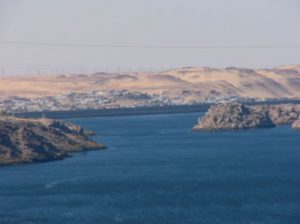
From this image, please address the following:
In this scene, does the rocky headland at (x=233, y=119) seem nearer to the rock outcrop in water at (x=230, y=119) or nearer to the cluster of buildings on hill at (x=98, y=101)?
the rock outcrop in water at (x=230, y=119)

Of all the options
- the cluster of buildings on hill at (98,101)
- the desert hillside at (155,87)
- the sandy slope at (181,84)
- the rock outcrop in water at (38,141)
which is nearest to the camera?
the rock outcrop in water at (38,141)

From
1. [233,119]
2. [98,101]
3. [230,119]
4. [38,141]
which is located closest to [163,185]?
[38,141]

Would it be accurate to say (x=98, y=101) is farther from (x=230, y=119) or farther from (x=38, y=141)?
(x=38, y=141)

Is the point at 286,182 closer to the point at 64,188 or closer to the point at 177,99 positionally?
the point at 64,188

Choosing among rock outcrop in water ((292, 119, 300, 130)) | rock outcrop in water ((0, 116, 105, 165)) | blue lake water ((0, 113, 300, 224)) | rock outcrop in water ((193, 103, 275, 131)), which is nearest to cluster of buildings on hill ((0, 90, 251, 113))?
rock outcrop in water ((193, 103, 275, 131))

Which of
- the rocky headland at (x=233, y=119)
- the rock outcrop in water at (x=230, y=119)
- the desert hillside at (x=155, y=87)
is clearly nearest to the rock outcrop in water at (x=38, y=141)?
the rock outcrop in water at (x=230, y=119)

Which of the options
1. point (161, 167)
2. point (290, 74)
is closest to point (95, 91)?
point (290, 74)
